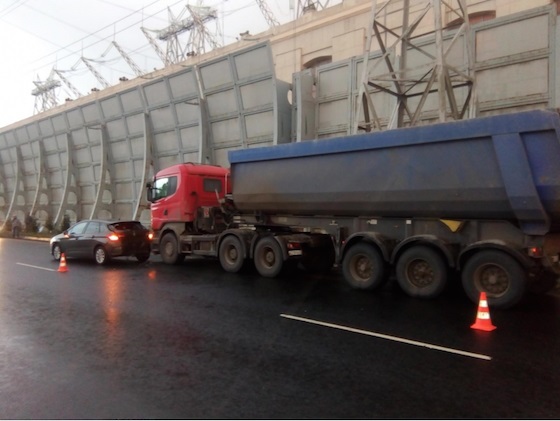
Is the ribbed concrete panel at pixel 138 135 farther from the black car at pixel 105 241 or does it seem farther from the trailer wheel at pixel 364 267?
the trailer wheel at pixel 364 267

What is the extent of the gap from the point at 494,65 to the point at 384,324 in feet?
28.7

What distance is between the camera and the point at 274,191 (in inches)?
399

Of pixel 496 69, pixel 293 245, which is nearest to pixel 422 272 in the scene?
pixel 293 245

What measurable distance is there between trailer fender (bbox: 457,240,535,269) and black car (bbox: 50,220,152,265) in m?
9.62

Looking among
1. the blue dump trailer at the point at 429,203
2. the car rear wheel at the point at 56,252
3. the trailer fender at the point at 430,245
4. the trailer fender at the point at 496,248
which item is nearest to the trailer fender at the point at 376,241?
the blue dump trailer at the point at 429,203

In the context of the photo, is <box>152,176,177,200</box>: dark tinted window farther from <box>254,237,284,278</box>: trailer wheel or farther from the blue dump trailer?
<box>254,237,284,278</box>: trailer wheel

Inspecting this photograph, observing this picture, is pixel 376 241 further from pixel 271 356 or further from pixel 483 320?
pixel 271 356

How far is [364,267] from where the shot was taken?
8742mm

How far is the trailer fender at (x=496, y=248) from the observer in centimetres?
680

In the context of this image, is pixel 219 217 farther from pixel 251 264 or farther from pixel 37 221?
pixel 37 221

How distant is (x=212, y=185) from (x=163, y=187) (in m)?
1.51

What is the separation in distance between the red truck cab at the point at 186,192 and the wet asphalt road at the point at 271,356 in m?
4.31

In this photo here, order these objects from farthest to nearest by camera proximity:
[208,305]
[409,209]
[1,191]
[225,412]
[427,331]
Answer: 1. [1,191]
2. [409,209]
3. [208,305]
4. [427,331]
5. [225,412]

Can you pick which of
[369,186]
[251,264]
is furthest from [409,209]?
[251,264]
